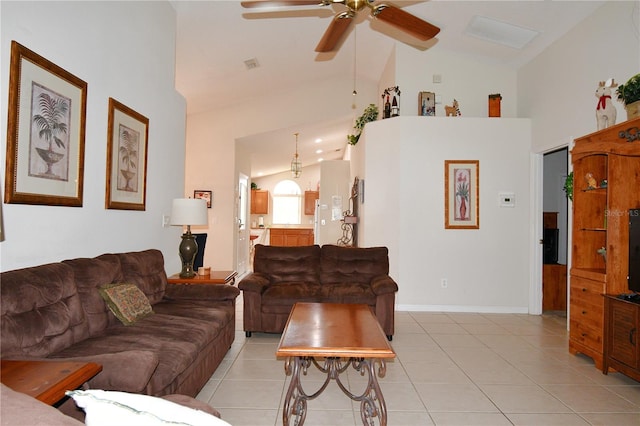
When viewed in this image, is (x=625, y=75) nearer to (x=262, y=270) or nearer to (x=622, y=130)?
(x=622, y=130)

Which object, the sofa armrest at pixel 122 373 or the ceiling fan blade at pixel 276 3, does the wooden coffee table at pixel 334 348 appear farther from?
the ceiling fan blade at pixel 276 3

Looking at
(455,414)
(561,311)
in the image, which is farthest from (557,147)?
(455,414)

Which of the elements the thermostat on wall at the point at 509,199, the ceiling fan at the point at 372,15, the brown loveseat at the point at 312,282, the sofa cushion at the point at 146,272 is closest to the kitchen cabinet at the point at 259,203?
the brown loveseat at the point at 312,282

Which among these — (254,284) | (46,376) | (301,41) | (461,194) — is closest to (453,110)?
(461,194)

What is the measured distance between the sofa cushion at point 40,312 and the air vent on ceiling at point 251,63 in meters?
4.22

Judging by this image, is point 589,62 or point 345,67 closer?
point 589,62

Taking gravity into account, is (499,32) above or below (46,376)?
above

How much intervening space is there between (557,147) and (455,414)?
12.0ft

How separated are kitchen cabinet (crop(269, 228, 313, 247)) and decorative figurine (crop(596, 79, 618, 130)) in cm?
915

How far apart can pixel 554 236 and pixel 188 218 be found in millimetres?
4774

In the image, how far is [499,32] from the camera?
493cm

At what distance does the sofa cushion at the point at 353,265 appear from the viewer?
4.44m

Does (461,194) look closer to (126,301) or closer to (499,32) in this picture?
(499,32)

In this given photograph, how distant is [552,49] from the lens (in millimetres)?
4852
